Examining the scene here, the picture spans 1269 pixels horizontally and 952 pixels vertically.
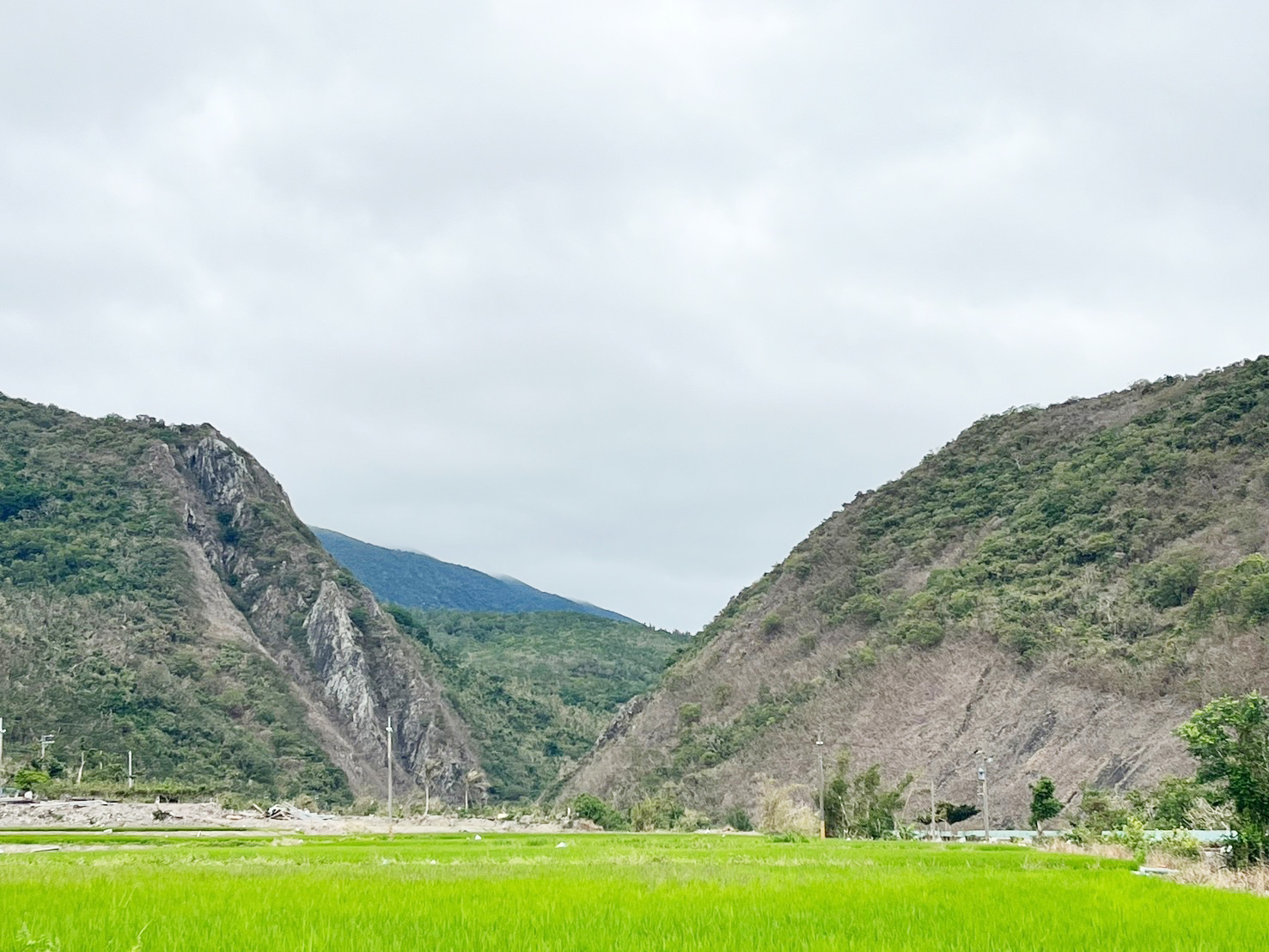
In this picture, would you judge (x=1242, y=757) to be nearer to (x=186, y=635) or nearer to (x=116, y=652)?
(x=116, y=652)

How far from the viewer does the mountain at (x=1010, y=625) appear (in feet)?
212

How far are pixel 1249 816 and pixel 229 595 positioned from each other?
122m

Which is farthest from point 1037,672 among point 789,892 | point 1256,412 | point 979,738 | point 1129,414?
point 789,892

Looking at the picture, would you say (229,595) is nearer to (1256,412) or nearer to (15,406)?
(15,406)

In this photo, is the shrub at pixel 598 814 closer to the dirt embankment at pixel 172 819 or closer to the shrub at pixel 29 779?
the dirt embankment at pixel 172 819

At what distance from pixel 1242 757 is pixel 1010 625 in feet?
187

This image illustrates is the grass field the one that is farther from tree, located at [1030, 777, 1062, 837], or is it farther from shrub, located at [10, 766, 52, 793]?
shrub, located at [10, 766, 52, 793]

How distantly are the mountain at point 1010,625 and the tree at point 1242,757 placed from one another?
38.2 m

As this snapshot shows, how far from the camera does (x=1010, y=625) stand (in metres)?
76.8

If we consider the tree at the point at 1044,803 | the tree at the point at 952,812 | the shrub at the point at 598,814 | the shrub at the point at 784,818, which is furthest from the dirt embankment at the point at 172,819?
the tree at the point at 1044,803

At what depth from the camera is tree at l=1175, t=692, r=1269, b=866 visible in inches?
831

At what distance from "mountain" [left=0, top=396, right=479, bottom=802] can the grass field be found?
5831 centimetres

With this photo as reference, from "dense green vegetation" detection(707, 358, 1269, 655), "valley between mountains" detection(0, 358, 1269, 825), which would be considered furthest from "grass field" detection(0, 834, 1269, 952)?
"dense green vegetation" detection(707, 358, 1269, 655)

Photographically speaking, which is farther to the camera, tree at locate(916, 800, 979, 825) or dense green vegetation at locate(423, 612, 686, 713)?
dense green vegetation at locate(423, 612, 686, 713)
